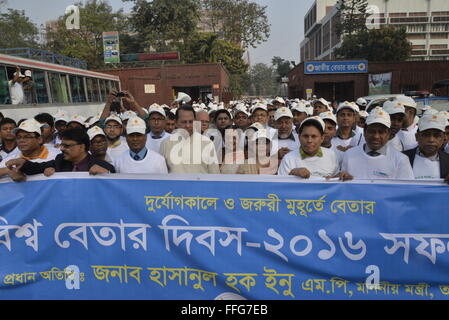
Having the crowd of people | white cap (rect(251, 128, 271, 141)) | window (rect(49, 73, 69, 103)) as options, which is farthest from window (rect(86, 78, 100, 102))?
white cap (rect(251, 128, 271, 141))

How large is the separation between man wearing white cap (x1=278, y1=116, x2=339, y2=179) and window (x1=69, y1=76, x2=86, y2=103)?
40.8ft

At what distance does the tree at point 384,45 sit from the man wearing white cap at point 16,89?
129 feet

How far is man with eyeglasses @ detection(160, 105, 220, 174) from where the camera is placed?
3.48 m

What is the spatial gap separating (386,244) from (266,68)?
606ft

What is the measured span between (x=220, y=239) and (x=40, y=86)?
10880 millimetres

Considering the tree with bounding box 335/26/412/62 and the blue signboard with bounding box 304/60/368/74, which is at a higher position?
the tree with bounding box 335/26/412/62

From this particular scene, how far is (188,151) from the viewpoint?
11.8 ft

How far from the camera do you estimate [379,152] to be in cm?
309

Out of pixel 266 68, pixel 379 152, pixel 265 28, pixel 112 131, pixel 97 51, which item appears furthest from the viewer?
pixel 266 68

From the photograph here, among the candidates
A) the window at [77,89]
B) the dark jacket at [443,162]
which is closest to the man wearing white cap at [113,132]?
the dark jacket at [443,162]

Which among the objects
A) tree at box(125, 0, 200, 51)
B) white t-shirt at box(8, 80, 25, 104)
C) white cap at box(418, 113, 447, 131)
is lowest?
white cap at box(418, 113, 447, 131)

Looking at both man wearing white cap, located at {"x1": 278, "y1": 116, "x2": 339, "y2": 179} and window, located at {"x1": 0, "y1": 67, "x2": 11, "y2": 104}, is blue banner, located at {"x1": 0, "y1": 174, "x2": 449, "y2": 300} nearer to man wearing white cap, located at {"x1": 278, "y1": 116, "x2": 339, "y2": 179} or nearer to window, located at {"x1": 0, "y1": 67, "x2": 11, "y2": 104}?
man wearing white cap, located at {"x1": 278, "y1": 116, "x2": 339, "y2": 179}
